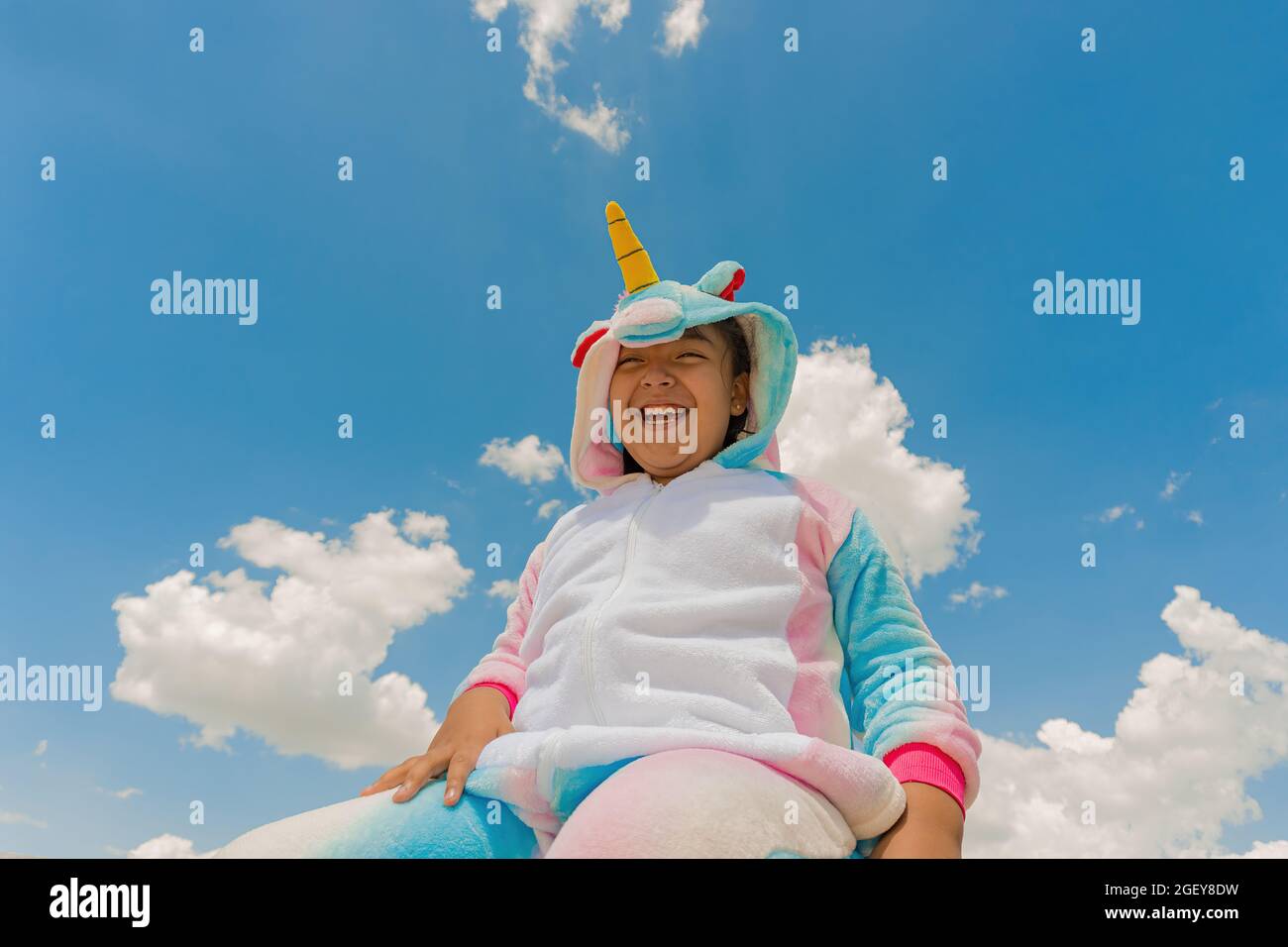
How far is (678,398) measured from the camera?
2.31 metres

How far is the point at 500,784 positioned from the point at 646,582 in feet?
1.80

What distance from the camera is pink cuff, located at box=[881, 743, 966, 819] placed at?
1598 mm

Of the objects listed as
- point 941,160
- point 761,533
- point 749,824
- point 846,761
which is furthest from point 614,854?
point 941,160

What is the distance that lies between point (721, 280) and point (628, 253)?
0.32m

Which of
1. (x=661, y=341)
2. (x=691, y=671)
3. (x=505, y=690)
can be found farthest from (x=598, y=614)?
(x=661, y=341)

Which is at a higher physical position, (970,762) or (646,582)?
(646,582)

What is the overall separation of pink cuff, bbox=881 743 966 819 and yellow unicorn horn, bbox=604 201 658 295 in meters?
1.53

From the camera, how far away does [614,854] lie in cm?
119

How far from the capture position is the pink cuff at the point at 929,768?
160 cm

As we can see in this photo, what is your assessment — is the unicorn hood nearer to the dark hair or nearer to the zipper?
the dark hair

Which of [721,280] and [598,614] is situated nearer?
[598,614]

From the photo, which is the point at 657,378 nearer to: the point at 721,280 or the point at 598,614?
the point at 721,280
